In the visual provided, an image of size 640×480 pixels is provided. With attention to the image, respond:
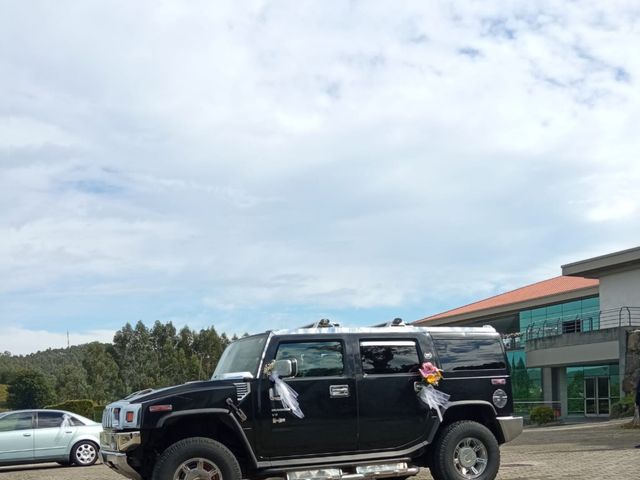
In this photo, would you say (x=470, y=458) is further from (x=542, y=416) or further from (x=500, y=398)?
(x=542, y=416)

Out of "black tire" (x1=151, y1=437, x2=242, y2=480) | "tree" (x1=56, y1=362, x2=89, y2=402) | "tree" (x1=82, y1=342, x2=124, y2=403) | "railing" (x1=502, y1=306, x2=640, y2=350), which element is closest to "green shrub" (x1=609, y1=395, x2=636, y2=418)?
"railing" (x1=502, y1=306, x2=640, y2=350)

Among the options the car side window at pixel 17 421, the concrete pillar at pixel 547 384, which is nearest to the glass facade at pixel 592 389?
the concrete pillar at pixel 547 384

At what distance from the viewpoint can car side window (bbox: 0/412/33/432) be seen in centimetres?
1933

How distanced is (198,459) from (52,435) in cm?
1073

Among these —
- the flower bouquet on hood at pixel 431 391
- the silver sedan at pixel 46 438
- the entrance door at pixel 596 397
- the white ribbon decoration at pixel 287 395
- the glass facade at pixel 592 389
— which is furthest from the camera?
the entrance door at pixel 596 397

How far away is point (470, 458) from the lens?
1131cm

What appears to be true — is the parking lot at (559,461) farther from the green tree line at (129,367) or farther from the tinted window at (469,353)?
the green tree line at (129,367)

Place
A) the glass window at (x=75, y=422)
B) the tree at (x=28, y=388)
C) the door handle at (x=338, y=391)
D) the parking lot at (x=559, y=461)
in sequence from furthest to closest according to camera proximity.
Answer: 1. the tree at (x=28, y=388)
2. the glass window at (x=75, y=422)
3. the parking lot at (x=559, y=461)
4. the door handle at (x=338, y=391)

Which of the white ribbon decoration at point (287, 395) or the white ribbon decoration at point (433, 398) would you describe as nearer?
the white ribbon decoration at point (287, 395)

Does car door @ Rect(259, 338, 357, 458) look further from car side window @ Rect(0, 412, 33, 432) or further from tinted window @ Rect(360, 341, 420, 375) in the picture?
car side window @ Rect(0, 412, 33, 432)

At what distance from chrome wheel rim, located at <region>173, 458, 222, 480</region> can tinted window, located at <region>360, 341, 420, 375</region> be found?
2241 mm

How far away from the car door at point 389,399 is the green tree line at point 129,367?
178 ft

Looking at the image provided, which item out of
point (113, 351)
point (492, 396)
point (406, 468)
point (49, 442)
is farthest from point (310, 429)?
point (113, 351)

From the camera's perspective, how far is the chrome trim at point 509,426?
11.6 metres
